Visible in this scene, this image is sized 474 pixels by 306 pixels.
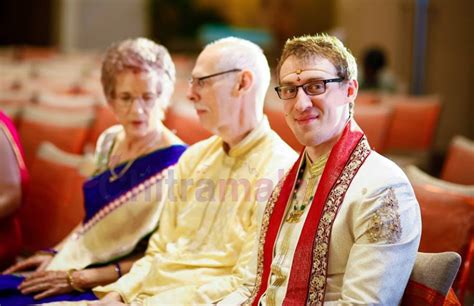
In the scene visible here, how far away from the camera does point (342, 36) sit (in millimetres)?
9906

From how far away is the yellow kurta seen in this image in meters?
2.49

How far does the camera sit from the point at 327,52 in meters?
2.08

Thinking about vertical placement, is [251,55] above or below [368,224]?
above

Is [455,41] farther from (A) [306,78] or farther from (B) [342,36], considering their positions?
(A) [306,78]

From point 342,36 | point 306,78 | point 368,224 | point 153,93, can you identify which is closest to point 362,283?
point 368,224

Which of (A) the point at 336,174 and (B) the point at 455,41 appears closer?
(A) the point at 336,174

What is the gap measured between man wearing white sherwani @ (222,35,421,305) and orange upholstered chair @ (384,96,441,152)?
3.16 meters

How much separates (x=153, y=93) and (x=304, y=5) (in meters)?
10.5

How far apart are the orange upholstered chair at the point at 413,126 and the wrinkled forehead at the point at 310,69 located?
3227mm

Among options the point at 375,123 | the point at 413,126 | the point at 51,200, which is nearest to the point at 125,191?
the point at 51,200

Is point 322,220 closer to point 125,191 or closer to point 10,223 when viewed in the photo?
point 125,191

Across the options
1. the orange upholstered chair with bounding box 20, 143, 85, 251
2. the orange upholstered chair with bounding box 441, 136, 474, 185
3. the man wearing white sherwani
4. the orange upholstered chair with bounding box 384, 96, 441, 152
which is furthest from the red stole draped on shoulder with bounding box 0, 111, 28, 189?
the orange upholstered chair with bounding box 384, 96, 441, 152

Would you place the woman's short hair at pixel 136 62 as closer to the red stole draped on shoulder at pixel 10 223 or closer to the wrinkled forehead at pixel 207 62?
the wrinkled forehead at pixel 207 62

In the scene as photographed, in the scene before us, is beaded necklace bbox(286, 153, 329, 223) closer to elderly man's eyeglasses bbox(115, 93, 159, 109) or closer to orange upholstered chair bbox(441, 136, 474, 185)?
elderly man's eyeglasses bbox(115, 93, 159, 109)
